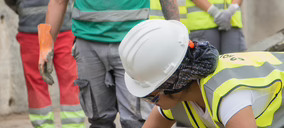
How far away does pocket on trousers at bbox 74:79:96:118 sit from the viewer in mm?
3191

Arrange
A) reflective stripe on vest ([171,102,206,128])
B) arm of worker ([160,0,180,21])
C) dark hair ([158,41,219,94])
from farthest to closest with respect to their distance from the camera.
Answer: arm of worker ([160,0,180,21]) → reflective stripe on vest ([171,102,206,128]) → dark hair ([158,41,219,94])

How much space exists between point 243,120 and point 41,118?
260 centimetres

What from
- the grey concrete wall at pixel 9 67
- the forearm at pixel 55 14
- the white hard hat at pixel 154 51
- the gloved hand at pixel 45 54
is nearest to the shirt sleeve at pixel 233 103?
the white hard hat at pixel 154 51

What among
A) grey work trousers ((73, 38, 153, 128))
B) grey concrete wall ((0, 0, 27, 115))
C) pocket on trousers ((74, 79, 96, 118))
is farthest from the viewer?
grey concrete wall ((0, 0, 27, 115))

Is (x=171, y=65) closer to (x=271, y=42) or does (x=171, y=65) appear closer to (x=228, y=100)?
(x=228, y=100)

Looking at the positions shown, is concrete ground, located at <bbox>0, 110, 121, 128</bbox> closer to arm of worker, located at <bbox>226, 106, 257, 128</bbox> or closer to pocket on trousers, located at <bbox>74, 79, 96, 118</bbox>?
pocket on trousers, located at <bbox>74, 79, 96, 118</bbox>

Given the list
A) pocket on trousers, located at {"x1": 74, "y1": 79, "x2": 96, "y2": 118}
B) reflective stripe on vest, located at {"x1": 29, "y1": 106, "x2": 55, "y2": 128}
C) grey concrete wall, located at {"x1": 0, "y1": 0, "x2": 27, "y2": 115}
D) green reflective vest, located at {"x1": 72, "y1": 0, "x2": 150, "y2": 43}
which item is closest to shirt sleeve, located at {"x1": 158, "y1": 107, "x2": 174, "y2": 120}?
green reflective vest, located at {"x1": 72, "y1": 0, "x2": 150, "y2": 43}

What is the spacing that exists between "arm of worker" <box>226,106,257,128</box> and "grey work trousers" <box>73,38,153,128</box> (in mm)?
1130

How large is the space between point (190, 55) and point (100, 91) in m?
1.15

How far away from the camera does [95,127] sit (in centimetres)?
329

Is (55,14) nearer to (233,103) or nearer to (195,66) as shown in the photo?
(195,66)

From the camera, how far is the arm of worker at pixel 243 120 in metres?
1.96

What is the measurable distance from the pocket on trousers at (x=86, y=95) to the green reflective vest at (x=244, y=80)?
939mm

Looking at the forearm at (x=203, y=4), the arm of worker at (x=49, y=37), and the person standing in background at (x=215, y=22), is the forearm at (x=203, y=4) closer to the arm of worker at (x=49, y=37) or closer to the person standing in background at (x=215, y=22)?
the person standing in background at (x=215, y=22)
